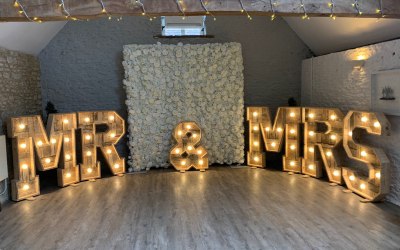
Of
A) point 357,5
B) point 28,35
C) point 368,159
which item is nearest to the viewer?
point 357,5

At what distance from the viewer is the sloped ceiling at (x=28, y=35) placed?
15.1ft

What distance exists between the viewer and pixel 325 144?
18.1 ft

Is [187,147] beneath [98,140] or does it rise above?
beneath

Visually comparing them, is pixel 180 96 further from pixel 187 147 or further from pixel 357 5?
pixel 357 5

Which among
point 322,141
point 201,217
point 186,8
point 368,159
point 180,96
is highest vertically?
point 186,8

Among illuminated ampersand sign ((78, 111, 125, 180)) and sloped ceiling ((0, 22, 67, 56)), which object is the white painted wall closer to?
illuminated ampersand sign ((78, 111, 125, 180))

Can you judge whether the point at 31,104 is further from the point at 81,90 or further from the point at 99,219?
the point at 99,219

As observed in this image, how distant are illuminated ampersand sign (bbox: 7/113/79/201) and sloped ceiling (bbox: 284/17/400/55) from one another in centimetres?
450

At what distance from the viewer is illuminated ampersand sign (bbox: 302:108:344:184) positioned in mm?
5273

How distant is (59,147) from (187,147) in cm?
220

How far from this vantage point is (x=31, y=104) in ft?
19.1

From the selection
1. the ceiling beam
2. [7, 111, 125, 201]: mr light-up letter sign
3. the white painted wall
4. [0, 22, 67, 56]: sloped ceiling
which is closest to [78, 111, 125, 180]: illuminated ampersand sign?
[7, 111, 125, 201]: mr light-up letter sign

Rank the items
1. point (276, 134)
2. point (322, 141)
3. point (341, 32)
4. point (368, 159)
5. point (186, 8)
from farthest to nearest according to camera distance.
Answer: point (276, 134) → point (322, 141) → point (341, 32) → point (368, 159) → point (186, 8)

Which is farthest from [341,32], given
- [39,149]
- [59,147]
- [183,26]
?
[39,149]
